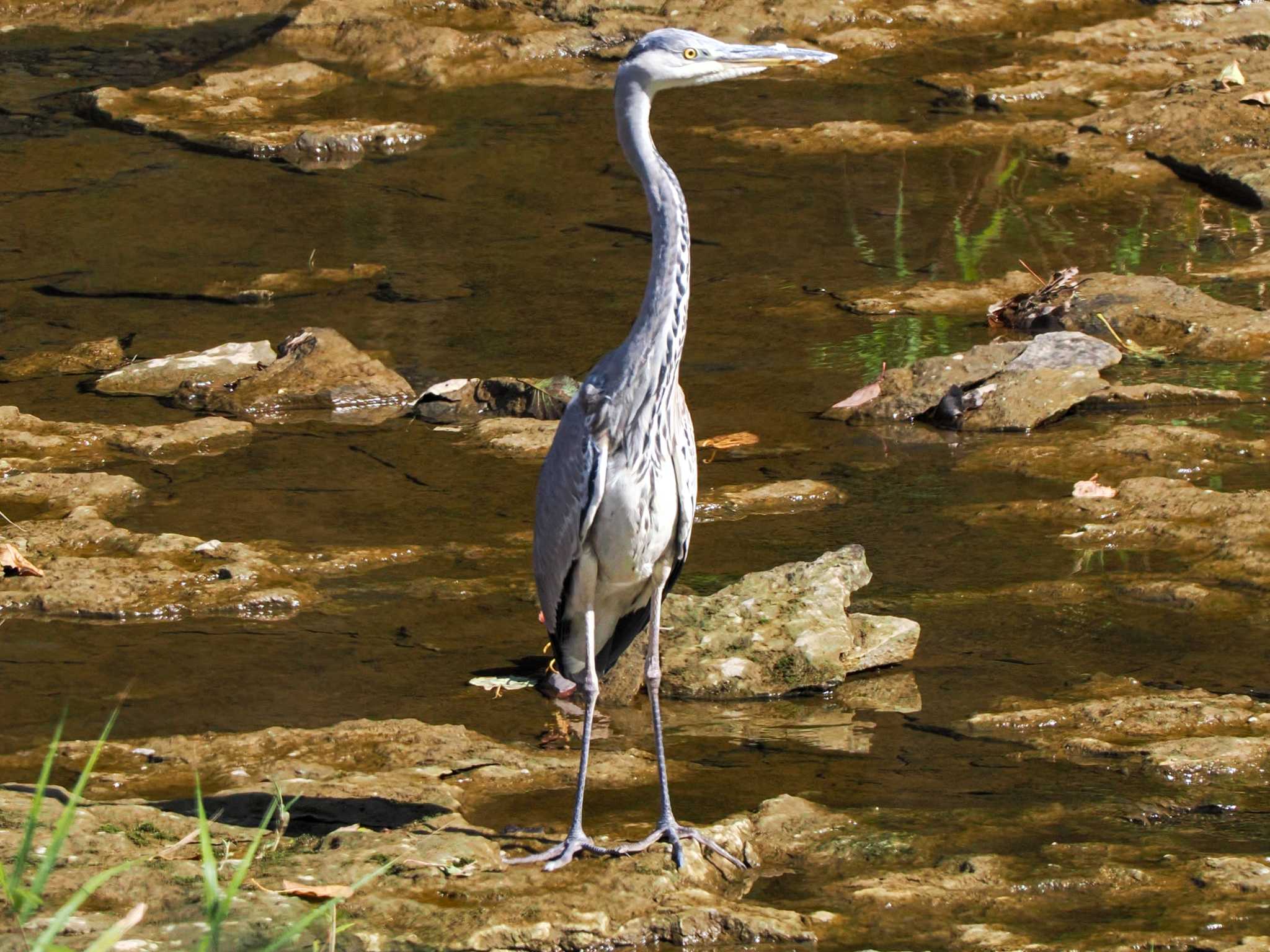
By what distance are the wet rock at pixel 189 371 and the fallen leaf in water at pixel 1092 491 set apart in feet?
12.0

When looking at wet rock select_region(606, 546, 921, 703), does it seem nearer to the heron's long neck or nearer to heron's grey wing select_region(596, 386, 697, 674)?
heron's grey wing select_region(596, 386, 697, 674)

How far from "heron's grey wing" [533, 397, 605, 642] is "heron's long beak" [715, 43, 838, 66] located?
36.9 inches

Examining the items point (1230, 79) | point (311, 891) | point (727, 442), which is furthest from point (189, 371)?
point (1230, 79)

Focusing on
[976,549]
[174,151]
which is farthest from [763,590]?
[174,151]

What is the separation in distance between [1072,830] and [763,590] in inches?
57.7

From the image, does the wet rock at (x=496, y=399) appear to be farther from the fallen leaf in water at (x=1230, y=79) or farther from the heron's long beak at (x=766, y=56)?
the fallen leaf in water at (x=1230, y=79)

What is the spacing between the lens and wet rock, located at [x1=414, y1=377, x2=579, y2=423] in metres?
7.08

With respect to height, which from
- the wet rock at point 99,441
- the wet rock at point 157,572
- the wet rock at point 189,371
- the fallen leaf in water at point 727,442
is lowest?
the wet rock at point 157,572

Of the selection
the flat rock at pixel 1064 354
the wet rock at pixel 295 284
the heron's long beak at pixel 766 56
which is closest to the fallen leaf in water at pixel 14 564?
the heron's long beak at pixel 766 56

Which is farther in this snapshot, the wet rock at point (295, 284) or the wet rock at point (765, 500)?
the wet rock at point (295, 284)

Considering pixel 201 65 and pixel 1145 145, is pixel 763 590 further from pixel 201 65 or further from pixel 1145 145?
pixel 201 65

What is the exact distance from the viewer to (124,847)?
342 centimetres

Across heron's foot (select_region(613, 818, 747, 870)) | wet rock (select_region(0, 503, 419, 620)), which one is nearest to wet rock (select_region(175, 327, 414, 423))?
wet rock (select_region(0, 503, 419, 620))

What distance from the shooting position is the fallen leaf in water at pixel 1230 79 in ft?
36.4
